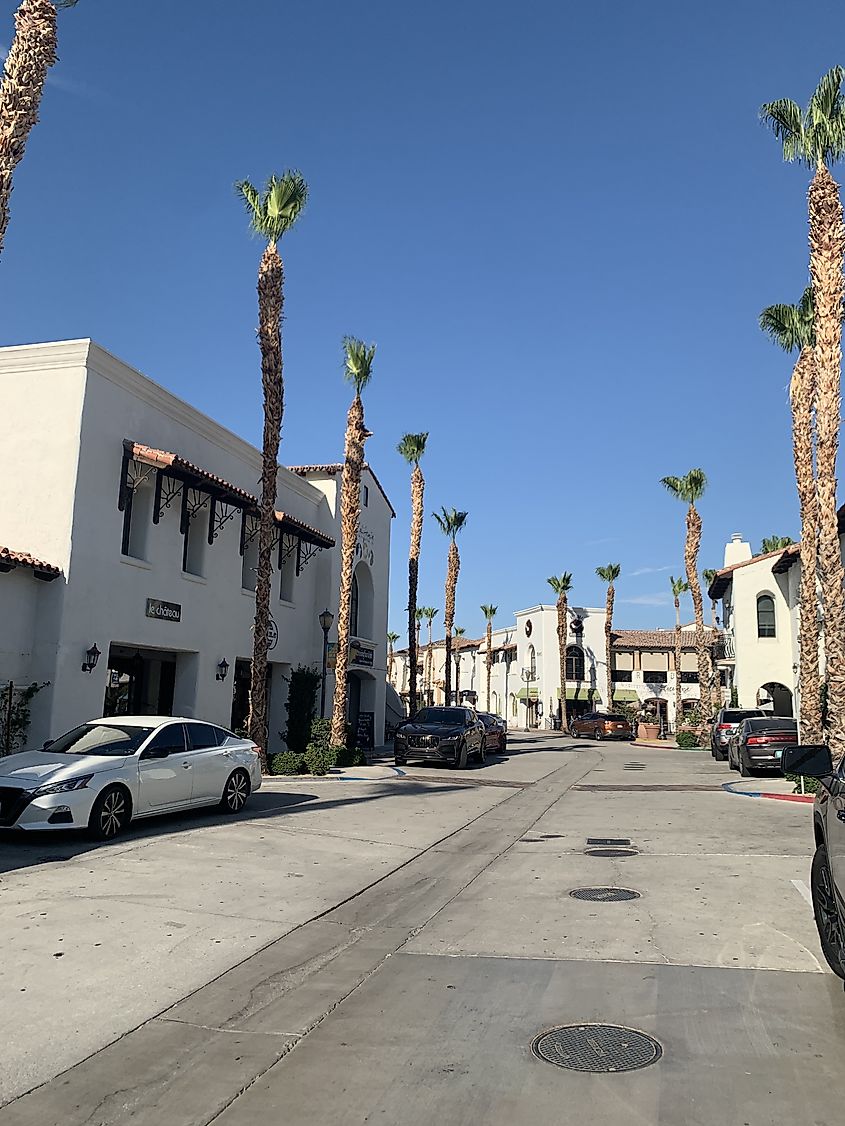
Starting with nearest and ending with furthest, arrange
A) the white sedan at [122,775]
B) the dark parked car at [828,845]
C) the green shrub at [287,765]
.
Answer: the dark parked car at [828,845] < the white sedan at [122,775] < the green shrub at [287,765]

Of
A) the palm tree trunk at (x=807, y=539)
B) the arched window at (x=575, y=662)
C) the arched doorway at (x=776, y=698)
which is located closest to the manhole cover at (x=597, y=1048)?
the palm tree trunk at (x=807, y=539)

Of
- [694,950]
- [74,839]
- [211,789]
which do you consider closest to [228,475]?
[211,789]

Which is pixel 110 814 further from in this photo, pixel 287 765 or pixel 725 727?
pixel 725 727

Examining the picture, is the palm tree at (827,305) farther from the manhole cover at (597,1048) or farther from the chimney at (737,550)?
the chimney at (737,550)

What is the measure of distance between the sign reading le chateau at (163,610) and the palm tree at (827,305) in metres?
14.4

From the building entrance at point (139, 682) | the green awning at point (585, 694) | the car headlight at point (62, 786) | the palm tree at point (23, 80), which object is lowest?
the car headlight at point (62, 786)

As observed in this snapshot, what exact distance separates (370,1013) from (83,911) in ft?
11.2

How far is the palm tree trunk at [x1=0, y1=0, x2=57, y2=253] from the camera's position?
11.9 meters

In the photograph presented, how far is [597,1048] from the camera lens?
185 inches

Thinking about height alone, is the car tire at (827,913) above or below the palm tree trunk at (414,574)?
below

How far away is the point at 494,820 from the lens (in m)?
14.6

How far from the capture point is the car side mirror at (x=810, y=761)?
5379 mm

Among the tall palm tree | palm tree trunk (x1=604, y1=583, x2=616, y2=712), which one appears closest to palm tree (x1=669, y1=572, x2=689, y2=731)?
palm tree trunk (x1=604, y1=583, x2=616, y2=712)

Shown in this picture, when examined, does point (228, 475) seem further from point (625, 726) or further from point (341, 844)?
point (625, 726)
